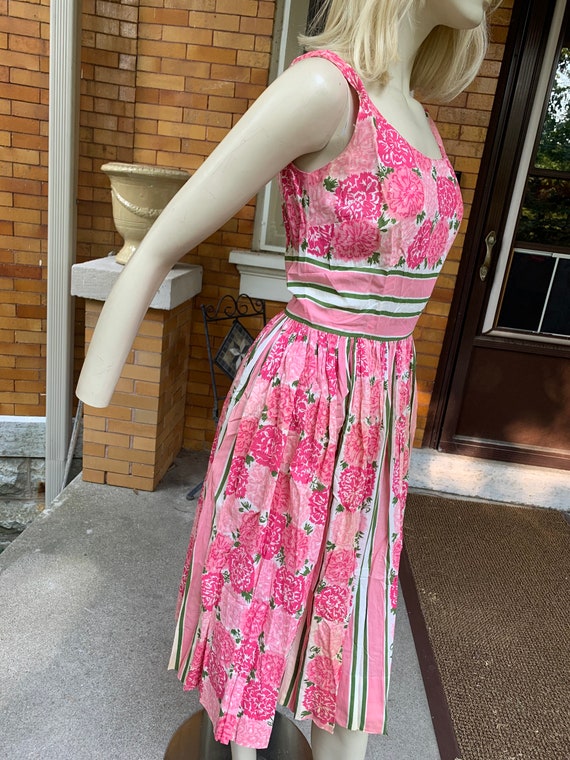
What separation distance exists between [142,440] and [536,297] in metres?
2.16

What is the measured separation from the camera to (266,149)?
2.98ft

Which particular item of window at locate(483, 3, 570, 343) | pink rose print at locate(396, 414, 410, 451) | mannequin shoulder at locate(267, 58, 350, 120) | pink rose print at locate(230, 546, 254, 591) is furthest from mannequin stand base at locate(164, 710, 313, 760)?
window at locate(483, 3, 570, 343)

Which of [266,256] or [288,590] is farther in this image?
[266,256]

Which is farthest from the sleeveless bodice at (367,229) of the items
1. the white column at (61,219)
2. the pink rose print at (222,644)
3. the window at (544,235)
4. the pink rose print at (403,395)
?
the window at (544,235)

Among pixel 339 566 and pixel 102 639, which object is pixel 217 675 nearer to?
pixel 339 566

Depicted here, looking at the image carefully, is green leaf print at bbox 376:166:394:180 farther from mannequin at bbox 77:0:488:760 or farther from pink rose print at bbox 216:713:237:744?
pink rose print at bbox 216:713:237:744

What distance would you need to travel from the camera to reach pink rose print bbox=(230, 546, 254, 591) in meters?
1.10

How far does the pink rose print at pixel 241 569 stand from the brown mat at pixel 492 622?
1.01 m

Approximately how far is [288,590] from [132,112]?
248 cm

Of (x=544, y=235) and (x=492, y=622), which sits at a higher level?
(x=544, y=235)

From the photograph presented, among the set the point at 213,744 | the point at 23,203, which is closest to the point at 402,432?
the point at 213,744

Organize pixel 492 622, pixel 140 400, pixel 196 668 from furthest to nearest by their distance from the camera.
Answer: pixel 140 400 → pixel 492 622 → pixel 196 668

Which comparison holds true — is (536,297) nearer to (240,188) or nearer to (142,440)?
(142,440)

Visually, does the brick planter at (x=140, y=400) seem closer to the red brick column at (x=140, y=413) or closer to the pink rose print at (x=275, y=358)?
the red brick column at (x=140, y=413)
